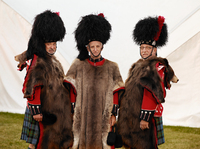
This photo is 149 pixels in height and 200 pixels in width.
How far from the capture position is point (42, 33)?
92.2 inches

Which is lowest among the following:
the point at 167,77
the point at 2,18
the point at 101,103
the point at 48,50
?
the point at 101,103

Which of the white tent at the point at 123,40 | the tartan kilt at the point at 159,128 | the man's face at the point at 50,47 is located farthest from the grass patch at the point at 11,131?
the tartan kilt at the point at 159,128

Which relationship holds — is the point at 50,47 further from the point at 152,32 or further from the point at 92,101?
the point at 152,32

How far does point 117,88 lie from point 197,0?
3.09 m

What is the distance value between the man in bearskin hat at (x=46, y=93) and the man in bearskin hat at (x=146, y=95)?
0.55 metres

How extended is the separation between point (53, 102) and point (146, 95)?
2.78ft

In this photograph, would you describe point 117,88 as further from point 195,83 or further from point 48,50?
point 195,83

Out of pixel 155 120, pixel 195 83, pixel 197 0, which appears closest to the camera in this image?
pixel 155 120

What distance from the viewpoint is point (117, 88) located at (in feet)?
7.76

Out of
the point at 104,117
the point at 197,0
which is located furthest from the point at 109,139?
the point at 197,0

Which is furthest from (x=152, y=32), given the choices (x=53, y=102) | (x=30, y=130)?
(x=30, y=130)

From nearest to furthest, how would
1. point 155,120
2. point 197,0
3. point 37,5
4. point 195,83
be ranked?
point 155,120 → point 197,0 → point 37,5 → point 195,83

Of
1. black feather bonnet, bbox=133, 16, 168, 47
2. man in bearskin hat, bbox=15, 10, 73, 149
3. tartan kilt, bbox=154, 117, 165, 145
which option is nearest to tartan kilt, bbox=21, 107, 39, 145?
man in bearskin hat, bbox=15, 10, 73, 149

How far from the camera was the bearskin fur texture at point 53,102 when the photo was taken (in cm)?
224
